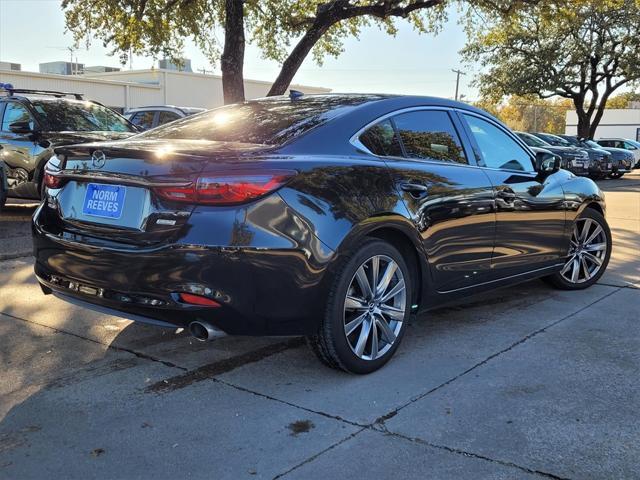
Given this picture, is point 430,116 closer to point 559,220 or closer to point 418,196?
point 418,196

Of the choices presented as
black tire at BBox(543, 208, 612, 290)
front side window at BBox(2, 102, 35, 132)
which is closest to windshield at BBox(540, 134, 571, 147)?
black tire at BBox(543, 208, 612, 290)

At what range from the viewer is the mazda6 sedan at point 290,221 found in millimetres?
Result: 3295

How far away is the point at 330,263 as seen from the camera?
3.51 meters

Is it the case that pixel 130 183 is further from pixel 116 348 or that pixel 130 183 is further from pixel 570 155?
pixel 570 155

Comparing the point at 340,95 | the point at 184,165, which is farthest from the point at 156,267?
the point at 340,95

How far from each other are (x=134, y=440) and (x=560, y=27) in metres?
29.4

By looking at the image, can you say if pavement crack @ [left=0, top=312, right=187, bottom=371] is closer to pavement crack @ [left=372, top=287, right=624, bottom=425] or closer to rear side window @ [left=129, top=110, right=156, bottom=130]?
pavement crack @ [left=372, top=287, right=624, bottom=425]

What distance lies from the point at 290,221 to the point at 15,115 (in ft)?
25.3

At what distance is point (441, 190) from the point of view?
14.0ft

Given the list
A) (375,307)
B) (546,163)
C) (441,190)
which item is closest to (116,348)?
(375,307)

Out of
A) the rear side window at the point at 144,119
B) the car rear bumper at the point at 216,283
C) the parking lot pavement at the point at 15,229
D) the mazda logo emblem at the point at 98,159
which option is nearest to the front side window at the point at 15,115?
the parking lot pavement at the point at 15,229

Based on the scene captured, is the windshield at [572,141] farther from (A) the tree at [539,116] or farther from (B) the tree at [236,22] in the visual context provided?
(A) the tree at [539,116]

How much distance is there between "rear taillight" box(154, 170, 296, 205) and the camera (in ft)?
10.7

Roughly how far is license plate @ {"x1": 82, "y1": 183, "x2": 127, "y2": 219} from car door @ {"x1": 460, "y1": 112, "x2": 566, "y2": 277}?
8.24 feet
